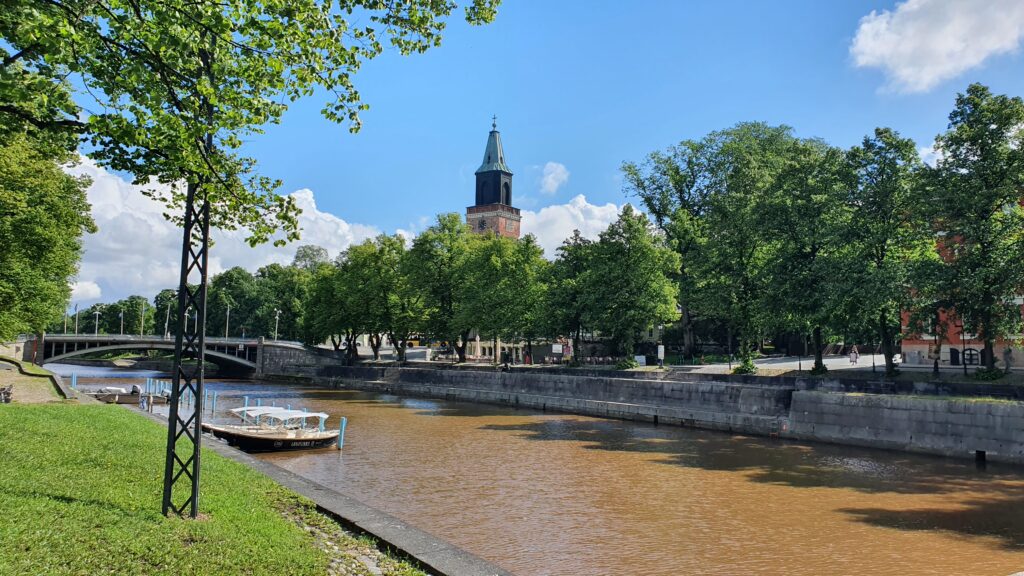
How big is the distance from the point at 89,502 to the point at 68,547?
7.35ft

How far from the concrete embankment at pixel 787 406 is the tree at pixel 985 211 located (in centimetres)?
366

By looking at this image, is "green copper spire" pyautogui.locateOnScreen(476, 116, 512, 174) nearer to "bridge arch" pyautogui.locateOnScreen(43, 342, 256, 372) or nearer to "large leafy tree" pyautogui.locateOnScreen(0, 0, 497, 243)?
"bridge arch" pyautogui.locateOnScreen(43, 342, 256, 372)

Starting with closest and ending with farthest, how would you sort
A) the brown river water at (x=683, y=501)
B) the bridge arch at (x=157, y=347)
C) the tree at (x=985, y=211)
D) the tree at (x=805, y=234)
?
the brown river water at (x=683, y=501), the tree at (x=985, y=211), the tree at (x=805, y=234), the bridge arch at (x=157, y=347)

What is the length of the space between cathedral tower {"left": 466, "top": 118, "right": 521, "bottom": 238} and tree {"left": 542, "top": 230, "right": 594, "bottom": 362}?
6943 cm

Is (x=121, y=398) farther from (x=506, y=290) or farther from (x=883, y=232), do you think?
(x=883, y=232)

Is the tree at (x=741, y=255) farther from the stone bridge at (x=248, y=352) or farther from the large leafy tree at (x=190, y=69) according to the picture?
the stone bridge at (x=248, y=352)

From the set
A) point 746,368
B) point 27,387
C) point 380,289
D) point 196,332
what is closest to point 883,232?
point 746,368

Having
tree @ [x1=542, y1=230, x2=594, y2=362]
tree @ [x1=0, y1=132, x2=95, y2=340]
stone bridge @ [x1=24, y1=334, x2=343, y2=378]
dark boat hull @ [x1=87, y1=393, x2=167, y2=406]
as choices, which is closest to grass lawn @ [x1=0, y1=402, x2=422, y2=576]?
tree @ [x1=0, y1=132, x2=95, y2=340]

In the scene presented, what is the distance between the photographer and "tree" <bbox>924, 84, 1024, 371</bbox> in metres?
28.1

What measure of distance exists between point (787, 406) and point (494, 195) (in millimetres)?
101466

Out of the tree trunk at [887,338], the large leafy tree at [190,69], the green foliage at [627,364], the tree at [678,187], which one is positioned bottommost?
the green foliage at [627,364]

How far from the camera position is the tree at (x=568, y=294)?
51.3 m

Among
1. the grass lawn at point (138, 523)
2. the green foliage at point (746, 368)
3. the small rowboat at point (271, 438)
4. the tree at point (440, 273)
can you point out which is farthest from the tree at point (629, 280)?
the grass lawn at point (138, 523)

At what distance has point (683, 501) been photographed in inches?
730
